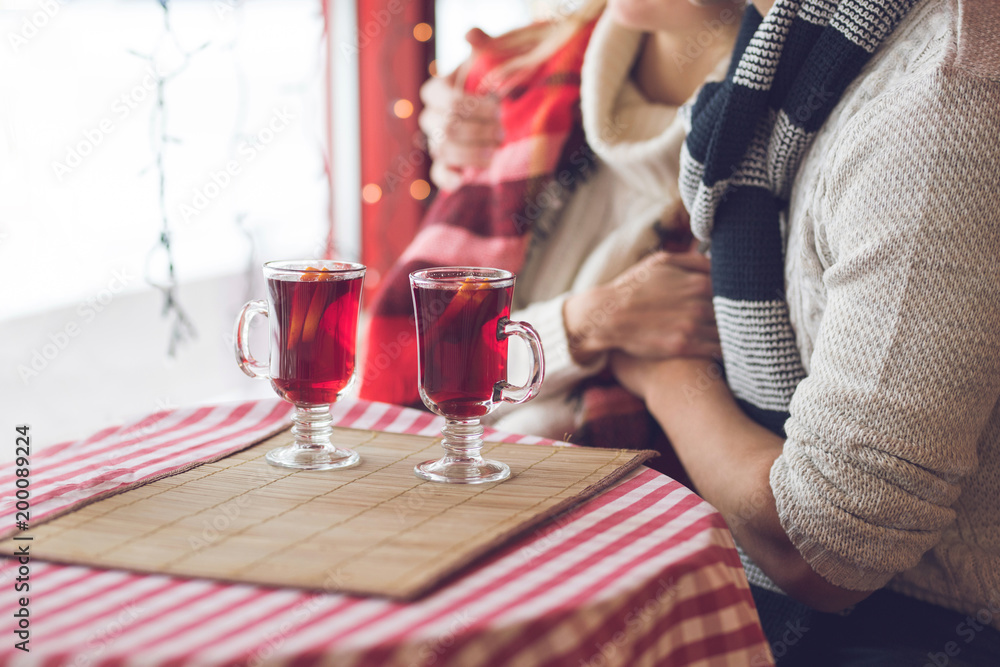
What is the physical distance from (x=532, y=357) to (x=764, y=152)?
17.0 inches

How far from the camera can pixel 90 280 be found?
192 cm

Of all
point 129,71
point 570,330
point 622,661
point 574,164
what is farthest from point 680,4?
point 129,71

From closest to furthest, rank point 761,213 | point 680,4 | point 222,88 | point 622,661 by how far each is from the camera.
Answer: point 622,661 → point 761,213 → point 680,4 → point 222,88

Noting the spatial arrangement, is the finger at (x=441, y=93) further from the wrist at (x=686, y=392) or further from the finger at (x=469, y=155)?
the wrist at (x=686, y=392)

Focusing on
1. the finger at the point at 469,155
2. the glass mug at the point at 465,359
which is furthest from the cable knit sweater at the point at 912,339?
the finger at the point at 469,155

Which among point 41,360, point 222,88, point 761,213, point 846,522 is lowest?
point 41,360

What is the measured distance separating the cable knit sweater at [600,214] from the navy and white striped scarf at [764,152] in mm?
268

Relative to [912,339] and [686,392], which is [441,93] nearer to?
[686,392]

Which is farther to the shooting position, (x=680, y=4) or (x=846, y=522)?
(x=680, y=4)

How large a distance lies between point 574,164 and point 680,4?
13.8 inches

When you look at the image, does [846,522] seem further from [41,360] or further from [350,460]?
[41,360]

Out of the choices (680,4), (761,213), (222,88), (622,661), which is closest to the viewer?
(622,661)

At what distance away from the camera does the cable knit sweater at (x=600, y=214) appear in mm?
1360

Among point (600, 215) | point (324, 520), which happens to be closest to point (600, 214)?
point (600, 215)
